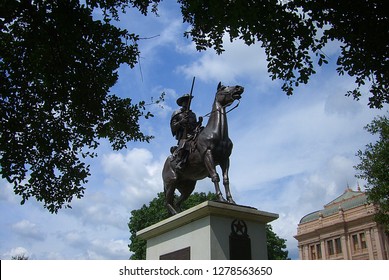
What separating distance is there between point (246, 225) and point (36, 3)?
5543 millimetres

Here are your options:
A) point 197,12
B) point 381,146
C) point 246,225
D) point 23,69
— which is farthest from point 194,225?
point 381,146

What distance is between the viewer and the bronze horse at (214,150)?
26.0 ft

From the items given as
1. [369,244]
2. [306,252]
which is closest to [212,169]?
[369,244]

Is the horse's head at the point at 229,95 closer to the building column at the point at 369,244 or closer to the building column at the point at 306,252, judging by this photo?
the building column at the point at 369,244

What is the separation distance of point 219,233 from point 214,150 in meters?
1.76

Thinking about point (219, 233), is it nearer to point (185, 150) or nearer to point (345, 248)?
point (185, 150)

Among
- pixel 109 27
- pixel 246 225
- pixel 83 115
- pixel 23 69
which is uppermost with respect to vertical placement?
pixel 109 27

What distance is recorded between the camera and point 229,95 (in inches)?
331

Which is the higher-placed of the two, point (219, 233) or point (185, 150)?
point (185, 150)

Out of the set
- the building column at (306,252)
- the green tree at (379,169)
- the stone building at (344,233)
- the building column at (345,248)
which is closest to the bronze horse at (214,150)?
the green tree at (379,169)

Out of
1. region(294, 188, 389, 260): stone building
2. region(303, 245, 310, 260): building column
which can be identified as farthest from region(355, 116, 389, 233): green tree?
region(303, 245, 310, 260): building column

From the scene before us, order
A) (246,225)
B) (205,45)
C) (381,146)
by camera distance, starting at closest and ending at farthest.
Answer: (246,225) < (205,45) < (381,146)

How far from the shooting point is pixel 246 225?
731 cm
